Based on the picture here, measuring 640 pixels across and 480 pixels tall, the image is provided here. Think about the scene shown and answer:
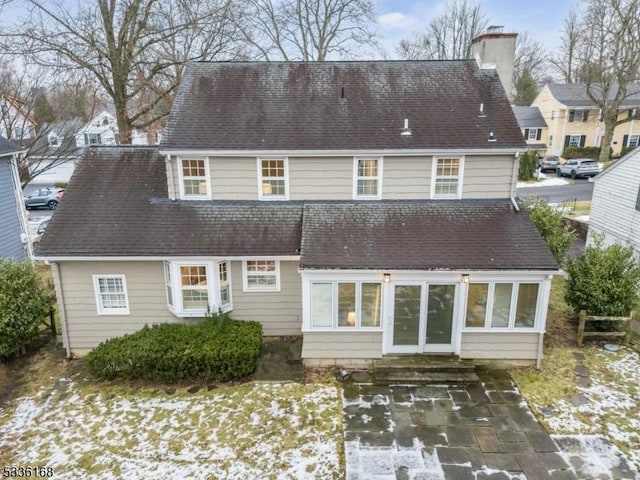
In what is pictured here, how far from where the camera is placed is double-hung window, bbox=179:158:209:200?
11.8 meters

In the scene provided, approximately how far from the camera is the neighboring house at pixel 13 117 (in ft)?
59.8

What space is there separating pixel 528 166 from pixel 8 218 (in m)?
35.6

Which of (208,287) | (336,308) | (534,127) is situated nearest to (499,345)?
(336,308)

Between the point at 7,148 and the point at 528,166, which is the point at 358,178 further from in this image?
the point at 528,166

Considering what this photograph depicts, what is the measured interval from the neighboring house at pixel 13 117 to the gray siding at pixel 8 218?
224 centimetres

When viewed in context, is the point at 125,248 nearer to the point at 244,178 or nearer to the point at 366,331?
the point at 244,178

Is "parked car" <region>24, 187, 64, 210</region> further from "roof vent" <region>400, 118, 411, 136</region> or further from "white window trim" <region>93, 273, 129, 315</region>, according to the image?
"roof vent" <region>400, 118, 411, 136</region>

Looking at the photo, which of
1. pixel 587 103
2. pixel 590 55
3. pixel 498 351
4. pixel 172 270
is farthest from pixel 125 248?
pixel 587 103

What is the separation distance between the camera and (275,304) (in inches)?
449

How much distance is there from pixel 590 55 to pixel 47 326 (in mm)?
45448

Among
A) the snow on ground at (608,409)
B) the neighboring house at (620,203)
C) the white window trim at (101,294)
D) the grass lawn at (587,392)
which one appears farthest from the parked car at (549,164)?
the white window trim at (101,294)

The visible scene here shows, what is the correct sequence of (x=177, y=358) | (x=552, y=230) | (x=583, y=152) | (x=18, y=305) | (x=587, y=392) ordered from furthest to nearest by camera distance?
(x=583, y=152)
(x=552, y=230)
(x=18, y=305)
(x=177, y=358)
(x=587, y=392)

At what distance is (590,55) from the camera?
36.3 meters

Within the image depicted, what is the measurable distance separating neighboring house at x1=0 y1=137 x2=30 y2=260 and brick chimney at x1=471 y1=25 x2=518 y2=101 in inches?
731
